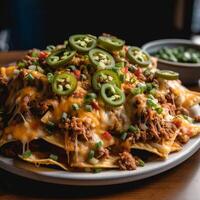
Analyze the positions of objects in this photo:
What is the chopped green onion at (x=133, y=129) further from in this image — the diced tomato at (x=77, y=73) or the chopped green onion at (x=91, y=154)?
the diced tomato at (x=77, y=73)

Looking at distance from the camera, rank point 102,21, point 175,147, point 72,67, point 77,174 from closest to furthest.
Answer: point 77,174 < point 175,147 < point 72,67 < point 102,21

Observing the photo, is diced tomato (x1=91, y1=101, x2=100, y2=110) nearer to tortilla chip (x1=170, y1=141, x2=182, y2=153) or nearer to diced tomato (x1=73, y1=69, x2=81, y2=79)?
diced tomato (x1=73, y1=69, x2=81, y2=79)

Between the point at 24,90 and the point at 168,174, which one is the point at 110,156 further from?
the point at 24,90

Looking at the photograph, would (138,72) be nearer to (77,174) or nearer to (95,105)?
(95,105)

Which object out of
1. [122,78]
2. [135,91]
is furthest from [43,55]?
[135,91]

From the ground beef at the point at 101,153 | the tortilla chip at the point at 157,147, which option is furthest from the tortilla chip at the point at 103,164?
the tortilla chip at the point at 157,147

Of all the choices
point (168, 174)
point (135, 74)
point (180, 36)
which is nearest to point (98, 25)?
point (180, 36)
